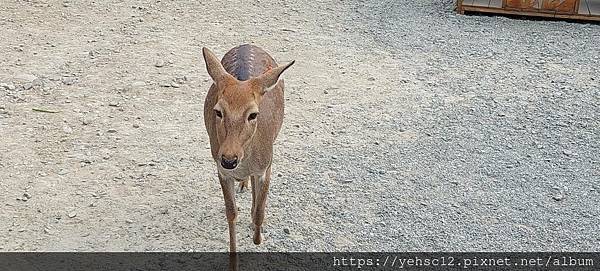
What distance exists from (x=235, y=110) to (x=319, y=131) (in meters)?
2.33

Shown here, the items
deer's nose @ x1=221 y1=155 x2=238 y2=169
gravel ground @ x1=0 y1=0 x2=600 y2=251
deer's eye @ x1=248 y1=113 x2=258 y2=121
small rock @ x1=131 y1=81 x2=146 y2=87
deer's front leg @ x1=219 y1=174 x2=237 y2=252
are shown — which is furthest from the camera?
small rock @ x1=131 y1=81 x2=146 y2=87

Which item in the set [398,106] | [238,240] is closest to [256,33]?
[398,106]

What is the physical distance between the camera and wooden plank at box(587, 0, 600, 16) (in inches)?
348

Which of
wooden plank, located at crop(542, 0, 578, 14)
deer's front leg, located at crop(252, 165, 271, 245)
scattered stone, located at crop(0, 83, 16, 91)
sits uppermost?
deer's front leg, located at crop(252, 165, 271, 245)

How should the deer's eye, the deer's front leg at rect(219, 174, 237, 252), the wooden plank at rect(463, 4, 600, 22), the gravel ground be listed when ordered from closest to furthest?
1. the deer's eye
2. the deer's front leg at rect(219, 174, 237, 252)
3. the gravel ground
4. the wooden plank at rect(463, 4, 600, 22)

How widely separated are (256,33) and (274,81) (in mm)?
4334

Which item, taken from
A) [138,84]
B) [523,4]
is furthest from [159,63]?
[523,4]

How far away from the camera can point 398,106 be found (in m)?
6.58

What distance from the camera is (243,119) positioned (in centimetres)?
384

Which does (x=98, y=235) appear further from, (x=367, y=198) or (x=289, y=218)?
(x=367, y=198)

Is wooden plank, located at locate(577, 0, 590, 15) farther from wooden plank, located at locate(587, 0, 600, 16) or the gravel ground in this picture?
the gravel ground

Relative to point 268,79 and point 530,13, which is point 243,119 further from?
point 530,13

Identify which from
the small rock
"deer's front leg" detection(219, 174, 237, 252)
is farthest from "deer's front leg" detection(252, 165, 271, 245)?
the small rock

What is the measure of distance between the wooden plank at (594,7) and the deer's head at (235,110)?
19.6 feet
